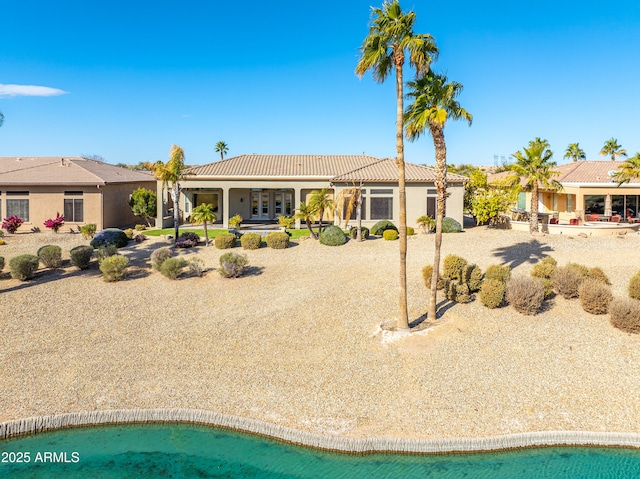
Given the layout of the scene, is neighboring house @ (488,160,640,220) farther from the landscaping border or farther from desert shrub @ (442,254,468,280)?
the landscaping border

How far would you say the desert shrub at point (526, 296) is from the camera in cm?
1747

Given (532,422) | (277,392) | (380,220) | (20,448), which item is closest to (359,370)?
(277,392)

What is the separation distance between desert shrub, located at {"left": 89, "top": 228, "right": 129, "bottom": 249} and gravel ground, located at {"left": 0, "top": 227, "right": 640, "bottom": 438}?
4254mm

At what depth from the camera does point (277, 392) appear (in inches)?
535

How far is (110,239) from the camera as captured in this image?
27.8 meters

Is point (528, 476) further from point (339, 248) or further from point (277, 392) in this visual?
point (339, 248)

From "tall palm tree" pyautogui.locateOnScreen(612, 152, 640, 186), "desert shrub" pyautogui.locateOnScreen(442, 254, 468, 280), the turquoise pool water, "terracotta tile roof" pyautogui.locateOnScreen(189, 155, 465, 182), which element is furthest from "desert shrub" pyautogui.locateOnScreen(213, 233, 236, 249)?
"tall palm tree" pyautogui.locateOnScreen(612, 152, 640, 186)

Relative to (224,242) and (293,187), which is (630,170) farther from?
(224,242)

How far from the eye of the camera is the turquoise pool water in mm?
10648

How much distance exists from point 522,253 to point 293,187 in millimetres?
16733

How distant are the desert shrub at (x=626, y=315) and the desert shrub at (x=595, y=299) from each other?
2.08ft

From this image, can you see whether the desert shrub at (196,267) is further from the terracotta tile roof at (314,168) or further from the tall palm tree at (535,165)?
the tall palm tree at (535,165)

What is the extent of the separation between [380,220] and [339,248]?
777 cm

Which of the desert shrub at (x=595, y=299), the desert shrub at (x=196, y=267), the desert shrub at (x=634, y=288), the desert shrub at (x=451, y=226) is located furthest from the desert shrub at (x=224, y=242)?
the desert shrub at (x=634, y=288)
